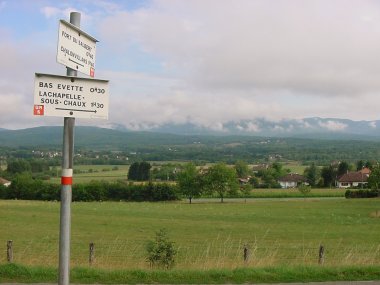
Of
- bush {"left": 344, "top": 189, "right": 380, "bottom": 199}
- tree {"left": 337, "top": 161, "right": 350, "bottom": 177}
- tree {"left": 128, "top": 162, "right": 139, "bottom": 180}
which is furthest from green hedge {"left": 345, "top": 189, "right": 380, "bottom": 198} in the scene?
tree {"left": 128, "top": 162, "right": 139, "bottom": 180}

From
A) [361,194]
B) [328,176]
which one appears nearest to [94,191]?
[361,194]

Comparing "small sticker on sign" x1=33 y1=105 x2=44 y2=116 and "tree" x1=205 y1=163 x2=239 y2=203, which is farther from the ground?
"small sticker on sign" x1=33 y1=105 x2=44 y2=116

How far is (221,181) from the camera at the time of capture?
321ft

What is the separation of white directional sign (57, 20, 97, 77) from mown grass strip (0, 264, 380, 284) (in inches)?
229

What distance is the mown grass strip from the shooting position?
9.50 meters

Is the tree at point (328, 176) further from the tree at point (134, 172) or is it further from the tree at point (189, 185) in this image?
the tree at point (134, 172)

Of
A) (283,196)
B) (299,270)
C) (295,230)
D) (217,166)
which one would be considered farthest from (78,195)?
(299,270)

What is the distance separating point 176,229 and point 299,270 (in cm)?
3001

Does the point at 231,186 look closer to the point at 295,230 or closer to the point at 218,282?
the point at 295,230

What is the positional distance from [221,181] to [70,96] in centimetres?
9404

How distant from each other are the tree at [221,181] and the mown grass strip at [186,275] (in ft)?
286

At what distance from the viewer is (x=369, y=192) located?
287ft

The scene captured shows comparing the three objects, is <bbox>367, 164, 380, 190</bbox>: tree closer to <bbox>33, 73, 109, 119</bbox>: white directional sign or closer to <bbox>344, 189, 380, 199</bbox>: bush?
<bbox>344, 189, 380, 199</bbox>: bush

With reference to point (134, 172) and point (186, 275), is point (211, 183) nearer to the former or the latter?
point (134, 172)
